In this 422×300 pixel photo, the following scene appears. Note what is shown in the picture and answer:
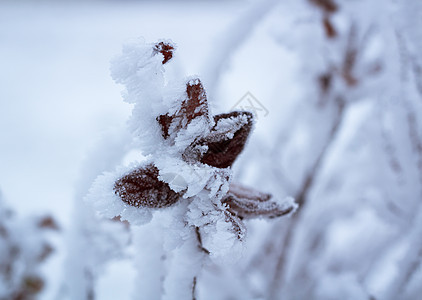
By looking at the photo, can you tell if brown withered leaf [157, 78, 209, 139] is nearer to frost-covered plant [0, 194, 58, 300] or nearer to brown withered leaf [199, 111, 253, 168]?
brown withered leaf [199, 111, 253, 168]

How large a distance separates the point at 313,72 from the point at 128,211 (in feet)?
1.94

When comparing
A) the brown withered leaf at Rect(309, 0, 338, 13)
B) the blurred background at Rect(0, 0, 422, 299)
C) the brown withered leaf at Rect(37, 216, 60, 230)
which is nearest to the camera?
the blurred background at Rect(0, 0, 422, 299)

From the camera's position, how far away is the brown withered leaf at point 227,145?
297mm

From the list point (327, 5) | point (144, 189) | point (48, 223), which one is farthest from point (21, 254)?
point (327, 5)

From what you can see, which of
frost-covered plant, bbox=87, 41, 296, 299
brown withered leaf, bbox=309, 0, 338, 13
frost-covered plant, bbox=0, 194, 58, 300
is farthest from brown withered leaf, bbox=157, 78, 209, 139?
frost-covered plant, bbox=0, 194, 58, 300

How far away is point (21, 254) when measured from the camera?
78cm

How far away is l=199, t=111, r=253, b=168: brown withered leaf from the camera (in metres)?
0.30

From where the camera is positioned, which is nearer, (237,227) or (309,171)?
(237,227)

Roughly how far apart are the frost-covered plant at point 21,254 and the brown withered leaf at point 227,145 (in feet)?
2.25

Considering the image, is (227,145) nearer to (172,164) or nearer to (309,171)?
(172,164)

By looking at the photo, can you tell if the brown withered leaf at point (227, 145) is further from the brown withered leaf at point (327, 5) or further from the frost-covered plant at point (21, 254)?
the frost-covered plant at point (21, 254)

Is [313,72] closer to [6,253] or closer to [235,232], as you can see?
[235,232]

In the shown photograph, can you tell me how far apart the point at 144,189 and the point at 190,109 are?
0.08 m

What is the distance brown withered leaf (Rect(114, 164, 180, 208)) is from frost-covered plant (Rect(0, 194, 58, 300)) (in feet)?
2.17
